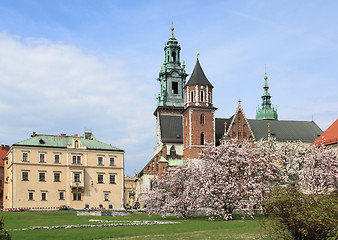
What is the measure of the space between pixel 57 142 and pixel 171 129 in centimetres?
2108

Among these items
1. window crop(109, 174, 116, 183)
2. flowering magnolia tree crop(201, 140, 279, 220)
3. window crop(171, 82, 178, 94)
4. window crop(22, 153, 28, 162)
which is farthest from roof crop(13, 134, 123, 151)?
flowering magnolia tree crop(201, 140, 279, 220)

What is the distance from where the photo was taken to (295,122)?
8538 centimetres

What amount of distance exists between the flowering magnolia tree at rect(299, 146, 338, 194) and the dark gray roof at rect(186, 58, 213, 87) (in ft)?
92.2

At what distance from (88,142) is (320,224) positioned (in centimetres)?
6284

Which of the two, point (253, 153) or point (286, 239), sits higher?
point (253, 153)

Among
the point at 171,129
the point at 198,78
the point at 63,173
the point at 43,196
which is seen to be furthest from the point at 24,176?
the point at 198,78

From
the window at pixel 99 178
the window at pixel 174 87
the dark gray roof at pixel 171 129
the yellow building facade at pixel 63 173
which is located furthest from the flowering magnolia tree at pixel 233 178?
the window at pixel 174 87

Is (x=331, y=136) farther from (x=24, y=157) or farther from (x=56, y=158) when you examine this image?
(x=24, y=157)

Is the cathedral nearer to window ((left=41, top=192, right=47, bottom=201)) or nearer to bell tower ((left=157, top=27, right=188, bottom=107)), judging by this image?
bell tower ((left=157, top=27, right=188, bottom=107))

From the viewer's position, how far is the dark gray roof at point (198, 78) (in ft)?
246

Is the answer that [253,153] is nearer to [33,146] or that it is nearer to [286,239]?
[286,239]

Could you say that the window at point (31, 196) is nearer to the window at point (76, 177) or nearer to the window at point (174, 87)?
the window at point (76, 177)

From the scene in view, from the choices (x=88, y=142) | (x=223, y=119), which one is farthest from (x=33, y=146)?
(x=223, y=119)

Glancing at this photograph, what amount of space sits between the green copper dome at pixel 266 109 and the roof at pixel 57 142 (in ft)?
126
